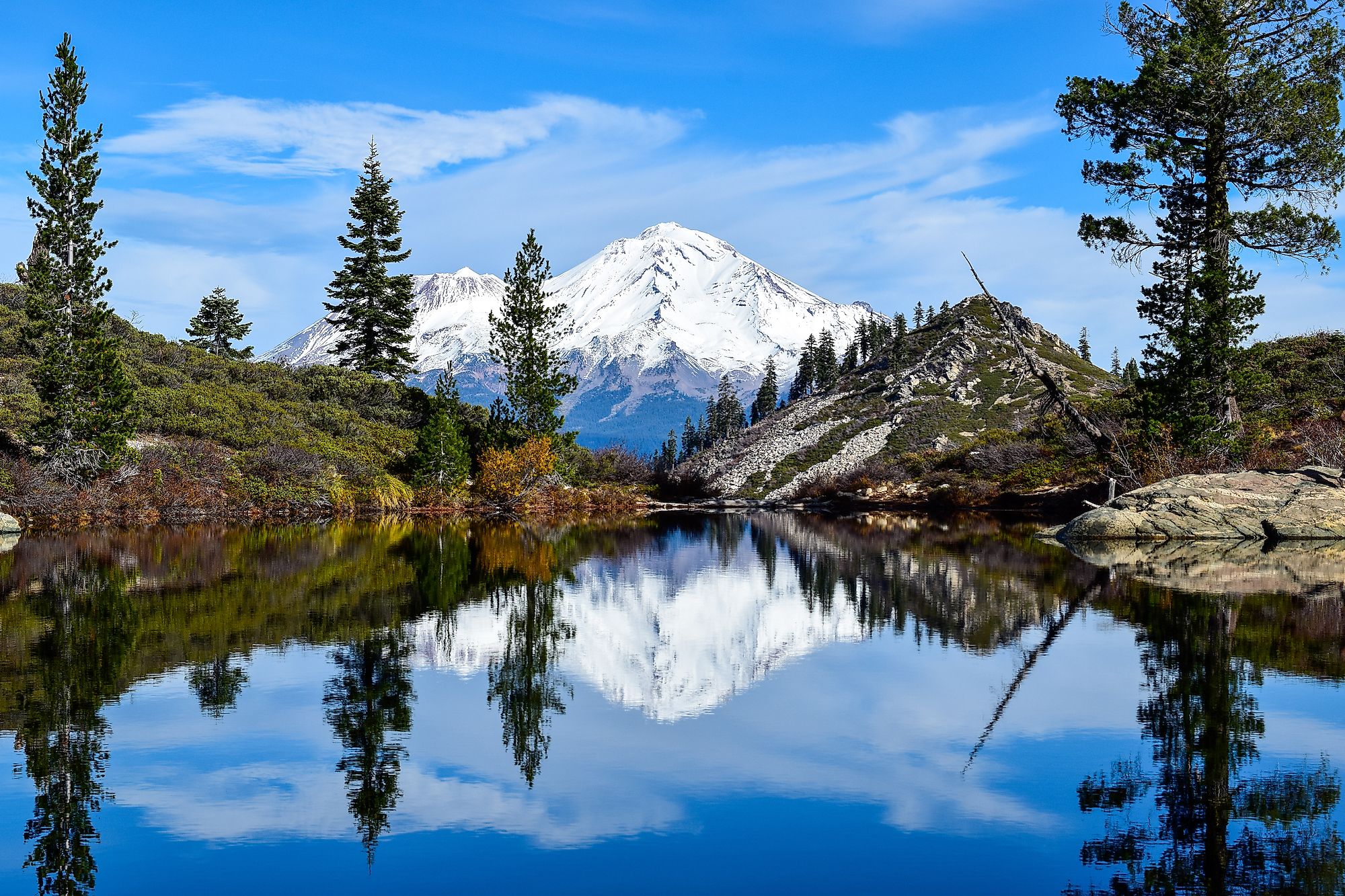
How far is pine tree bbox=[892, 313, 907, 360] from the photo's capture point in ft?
394

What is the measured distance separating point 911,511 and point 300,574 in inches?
1532

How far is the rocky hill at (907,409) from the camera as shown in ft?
279

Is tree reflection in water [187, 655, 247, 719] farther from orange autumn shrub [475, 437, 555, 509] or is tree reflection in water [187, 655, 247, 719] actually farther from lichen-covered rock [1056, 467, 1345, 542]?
orange autumn shrub [475, 437, 555, 509]

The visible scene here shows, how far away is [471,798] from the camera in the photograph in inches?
262

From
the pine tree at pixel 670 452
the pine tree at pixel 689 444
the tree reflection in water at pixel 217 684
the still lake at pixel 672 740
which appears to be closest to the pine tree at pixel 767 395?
the pine tree at pixel 670 452

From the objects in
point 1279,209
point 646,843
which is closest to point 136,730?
point 646,843

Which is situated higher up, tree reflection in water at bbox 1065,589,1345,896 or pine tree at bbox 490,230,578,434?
pine tree at bbox 490,230,578,434

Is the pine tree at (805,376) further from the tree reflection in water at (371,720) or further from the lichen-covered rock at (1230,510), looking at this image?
the tree reflection in water at (371,720)

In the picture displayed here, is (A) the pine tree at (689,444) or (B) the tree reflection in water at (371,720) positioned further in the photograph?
(A) the pine tree at (689,444)

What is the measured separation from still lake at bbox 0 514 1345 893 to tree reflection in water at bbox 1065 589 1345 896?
26 mm

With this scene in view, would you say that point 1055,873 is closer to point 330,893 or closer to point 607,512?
point 330,893

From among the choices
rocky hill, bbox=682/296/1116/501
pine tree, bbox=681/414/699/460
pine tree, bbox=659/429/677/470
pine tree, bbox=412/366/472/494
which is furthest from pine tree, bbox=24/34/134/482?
pine tree, bbox=681/414/699/460

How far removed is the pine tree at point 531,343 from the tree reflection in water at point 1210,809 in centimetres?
4293

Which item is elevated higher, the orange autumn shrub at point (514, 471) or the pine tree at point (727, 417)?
the pine tree at point (727, 417)
